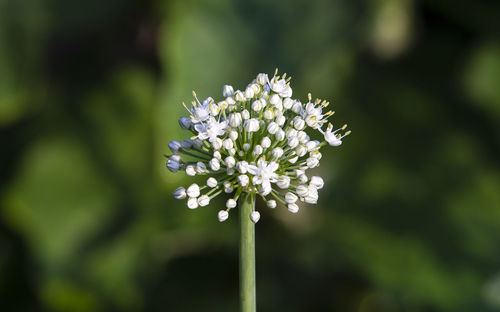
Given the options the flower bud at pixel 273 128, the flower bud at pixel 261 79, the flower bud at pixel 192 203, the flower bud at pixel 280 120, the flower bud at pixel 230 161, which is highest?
the flower bud at pixel 261 79

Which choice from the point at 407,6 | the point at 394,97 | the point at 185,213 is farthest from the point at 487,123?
the point at 185,213

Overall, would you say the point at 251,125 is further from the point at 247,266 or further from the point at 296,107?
the point at 247,266

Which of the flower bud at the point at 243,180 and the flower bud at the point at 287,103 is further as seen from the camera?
the flower bud at the point at 287,103

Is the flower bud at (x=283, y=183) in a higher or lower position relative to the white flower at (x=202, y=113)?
lower

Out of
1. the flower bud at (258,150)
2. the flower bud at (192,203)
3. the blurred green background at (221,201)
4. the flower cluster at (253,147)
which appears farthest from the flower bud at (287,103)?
the blurred green background at (221,201)

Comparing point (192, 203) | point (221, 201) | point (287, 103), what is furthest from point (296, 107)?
point (221, 201)

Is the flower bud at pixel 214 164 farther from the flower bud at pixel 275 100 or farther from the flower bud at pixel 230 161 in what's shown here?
the flower bud at pixel 275 100

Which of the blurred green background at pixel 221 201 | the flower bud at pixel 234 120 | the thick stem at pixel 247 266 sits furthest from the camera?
the blurred green background at pixel 221 201

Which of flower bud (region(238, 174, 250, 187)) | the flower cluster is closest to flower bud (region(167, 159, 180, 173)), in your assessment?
the flower cluster
